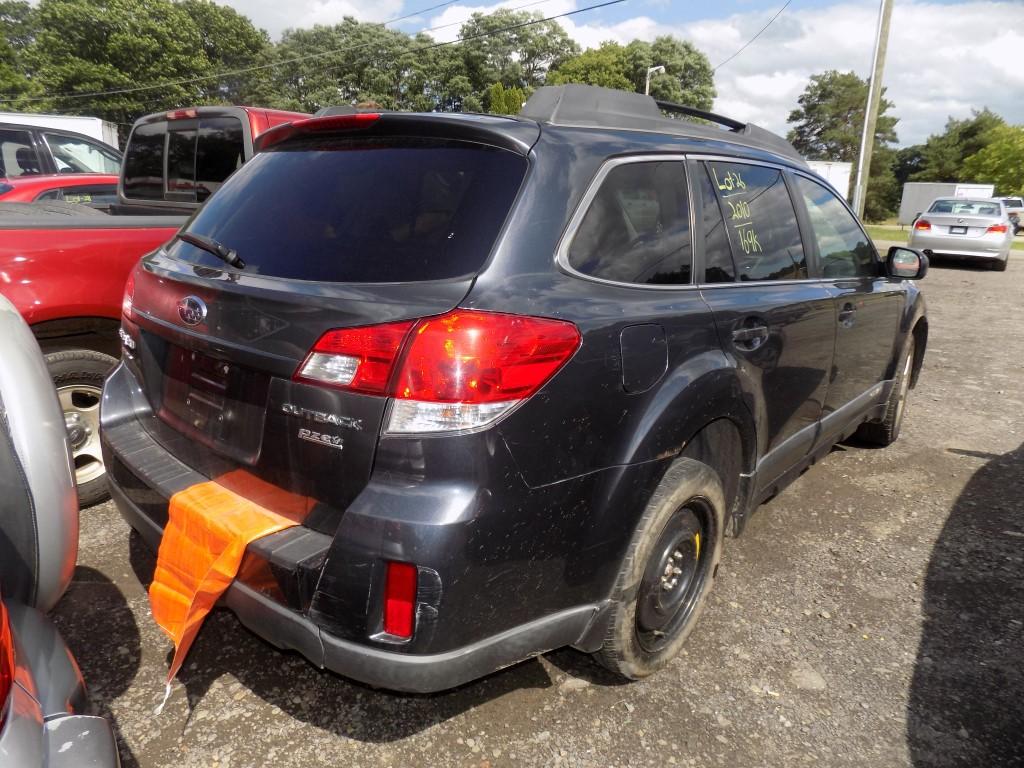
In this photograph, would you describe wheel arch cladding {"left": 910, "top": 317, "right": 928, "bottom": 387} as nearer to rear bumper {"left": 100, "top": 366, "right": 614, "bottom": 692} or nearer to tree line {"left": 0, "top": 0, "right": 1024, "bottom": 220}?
rear bumper {"left": 100, "top": 366, "right": 614, "bottom": 692}

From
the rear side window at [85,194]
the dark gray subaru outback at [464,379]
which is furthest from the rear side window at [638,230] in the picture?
the rear side window at [85,194]

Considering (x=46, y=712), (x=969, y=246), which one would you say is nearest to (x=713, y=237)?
(x=46, y=712)

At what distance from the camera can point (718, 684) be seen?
2.47 metres

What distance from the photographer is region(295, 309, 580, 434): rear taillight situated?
5.51 ft

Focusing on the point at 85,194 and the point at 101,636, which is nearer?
the point at 101,636

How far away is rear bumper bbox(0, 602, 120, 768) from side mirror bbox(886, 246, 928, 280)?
425 centimetres

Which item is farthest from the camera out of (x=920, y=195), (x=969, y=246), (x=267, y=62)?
(x=267, y=62)

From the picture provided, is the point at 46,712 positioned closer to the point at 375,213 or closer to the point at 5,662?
the point at 5,662

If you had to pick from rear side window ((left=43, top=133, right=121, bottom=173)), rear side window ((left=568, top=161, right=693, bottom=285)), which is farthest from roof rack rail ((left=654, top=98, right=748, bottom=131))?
rear side window ((left=43, top=133, right=121, bottom=173))

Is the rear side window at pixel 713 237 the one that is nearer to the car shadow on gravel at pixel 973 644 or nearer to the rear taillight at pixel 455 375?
the rear taillight at pixel 455 375

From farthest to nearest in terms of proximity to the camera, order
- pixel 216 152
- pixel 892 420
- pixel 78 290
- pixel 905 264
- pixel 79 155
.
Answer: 1. pixel 79 155
2. pixel 216 152
3. pixel 892 420
4. pixel 905 264
5. pixel 78 290

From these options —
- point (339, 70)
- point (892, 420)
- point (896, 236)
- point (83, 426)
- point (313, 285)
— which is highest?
point (339, 70)

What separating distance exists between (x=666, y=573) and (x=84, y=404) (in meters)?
2.93

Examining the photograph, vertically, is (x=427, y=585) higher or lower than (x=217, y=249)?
lower
